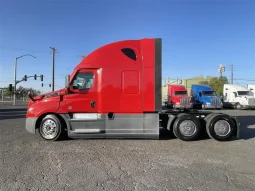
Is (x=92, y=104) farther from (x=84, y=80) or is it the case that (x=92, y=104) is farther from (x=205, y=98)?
(x=205, y=98)

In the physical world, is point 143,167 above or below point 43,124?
below

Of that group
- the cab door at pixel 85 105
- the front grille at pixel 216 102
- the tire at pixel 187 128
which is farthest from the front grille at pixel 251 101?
the cab door at pixel 85 105

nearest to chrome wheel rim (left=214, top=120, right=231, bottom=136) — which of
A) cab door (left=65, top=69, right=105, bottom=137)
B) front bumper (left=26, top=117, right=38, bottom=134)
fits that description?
cab door (left=65, top=69, right=105, bottom=137)

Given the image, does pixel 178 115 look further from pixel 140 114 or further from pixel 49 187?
pixel 49 187

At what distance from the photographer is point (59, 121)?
7957 mm

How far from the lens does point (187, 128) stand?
317 inches

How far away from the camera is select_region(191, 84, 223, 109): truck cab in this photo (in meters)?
28.4

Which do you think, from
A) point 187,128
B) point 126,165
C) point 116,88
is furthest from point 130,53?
point 126,165

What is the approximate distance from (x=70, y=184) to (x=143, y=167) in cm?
Result: 171

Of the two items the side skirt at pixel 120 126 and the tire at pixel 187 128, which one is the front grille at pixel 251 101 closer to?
the tire at pixel 187 128

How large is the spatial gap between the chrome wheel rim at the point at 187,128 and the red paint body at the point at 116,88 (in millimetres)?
1167

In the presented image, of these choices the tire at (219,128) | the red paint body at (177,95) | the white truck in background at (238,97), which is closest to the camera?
the tire at (219,128)

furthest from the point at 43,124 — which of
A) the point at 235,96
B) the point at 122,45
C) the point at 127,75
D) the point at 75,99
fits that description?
the point at 235,96

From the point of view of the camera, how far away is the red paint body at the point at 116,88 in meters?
7.83
